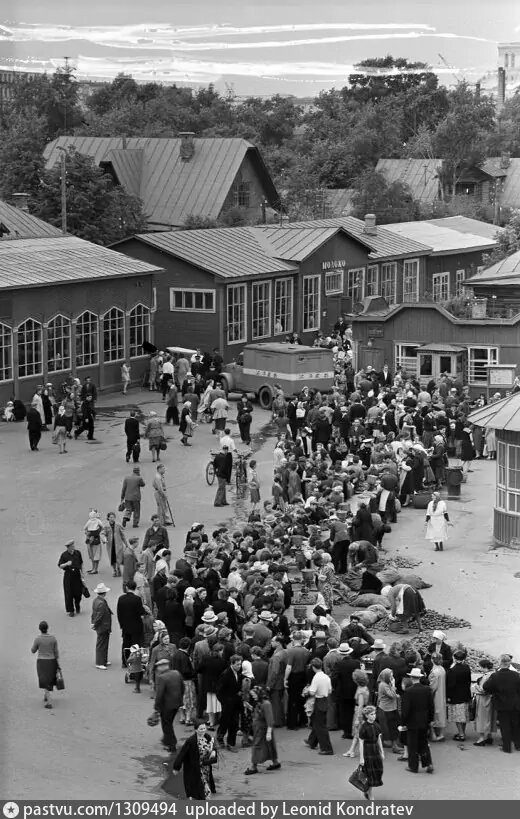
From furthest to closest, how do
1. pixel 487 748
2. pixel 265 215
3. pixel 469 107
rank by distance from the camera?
pixel 469 107 → pixel 265 215 → pixel 487 748

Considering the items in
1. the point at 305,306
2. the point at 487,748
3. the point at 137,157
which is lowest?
the point at 487,748

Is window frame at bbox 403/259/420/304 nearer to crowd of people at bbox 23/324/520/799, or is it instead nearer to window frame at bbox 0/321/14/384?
window frame at bbox 0/321/14/384

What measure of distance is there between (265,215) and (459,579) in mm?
52030

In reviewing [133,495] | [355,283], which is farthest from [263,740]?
[355,283]

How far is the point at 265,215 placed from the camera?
75.1 meters

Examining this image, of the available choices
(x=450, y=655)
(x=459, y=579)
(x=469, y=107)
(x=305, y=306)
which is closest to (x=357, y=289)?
(x=305, y=306)

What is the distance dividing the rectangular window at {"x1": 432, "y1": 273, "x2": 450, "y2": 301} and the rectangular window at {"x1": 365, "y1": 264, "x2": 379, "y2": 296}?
3.88 metres

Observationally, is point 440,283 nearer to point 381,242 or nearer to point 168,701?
point 381,242

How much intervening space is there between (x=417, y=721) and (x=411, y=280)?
43424 mm

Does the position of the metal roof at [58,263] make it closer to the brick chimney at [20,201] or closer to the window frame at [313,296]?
the window frame at [313,296]

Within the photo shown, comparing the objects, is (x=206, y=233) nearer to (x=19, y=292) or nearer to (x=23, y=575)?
(x=19, y=292)

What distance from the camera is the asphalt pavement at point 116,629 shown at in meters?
15.9

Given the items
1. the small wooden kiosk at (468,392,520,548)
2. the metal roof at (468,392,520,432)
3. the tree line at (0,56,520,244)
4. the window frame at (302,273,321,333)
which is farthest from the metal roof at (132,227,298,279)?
the small wooden kiosk at (468,392,520,548)

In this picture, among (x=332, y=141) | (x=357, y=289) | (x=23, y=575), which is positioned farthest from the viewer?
(x=332, y=141)
